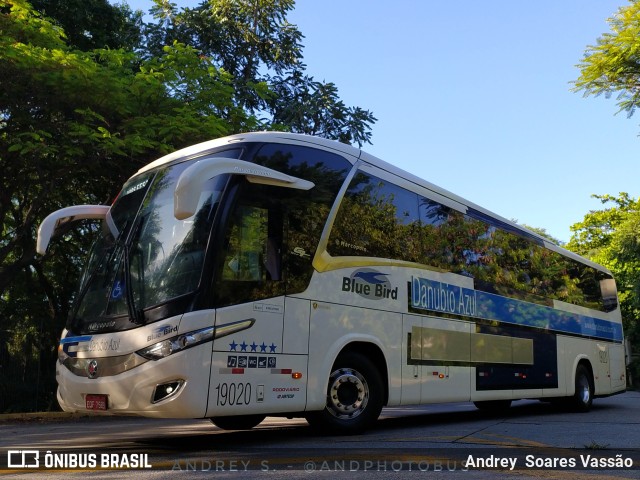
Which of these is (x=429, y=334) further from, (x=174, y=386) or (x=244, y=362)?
(x=174, y=386)

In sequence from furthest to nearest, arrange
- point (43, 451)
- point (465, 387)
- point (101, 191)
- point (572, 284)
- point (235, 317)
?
point (101, 191) < point (572, 284) < point (465, 387) < point (43, 451) < point (235, 317)

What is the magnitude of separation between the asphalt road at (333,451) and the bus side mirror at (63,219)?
237 centimetres

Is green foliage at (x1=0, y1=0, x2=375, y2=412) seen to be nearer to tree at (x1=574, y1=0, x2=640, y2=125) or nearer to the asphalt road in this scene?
Result: the asphalt road

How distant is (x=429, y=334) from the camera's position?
936 centimetres

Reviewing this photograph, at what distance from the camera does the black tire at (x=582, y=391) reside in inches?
531

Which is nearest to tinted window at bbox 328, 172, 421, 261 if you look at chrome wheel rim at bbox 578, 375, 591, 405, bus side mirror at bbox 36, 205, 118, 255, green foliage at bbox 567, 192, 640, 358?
bus side mirror at bbox 36, 205, 118, 255

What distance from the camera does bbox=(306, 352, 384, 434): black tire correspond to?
7.69 meters

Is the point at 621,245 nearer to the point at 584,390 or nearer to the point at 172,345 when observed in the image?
the point at 584,390

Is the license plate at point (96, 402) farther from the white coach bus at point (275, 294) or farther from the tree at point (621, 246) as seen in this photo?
the tree at point (621, 246)

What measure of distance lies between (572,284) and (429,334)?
20.6 ft

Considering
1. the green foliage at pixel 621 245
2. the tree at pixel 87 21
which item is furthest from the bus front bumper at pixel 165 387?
the green foliage at pixel 621 245

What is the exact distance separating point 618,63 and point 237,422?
14320mm

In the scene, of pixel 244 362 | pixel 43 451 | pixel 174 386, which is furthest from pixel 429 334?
pixel 43 451

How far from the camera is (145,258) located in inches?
271
